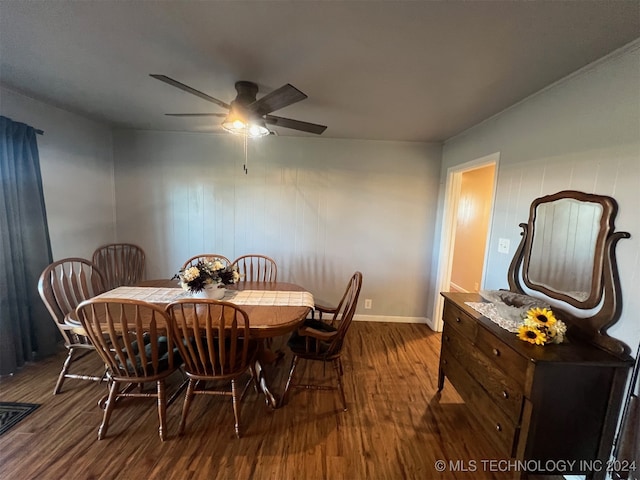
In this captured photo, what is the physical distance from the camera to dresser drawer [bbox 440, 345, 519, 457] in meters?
1.36

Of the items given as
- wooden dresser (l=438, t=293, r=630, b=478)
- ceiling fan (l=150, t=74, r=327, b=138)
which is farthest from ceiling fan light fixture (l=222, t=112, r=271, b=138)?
wooden dresser (l=438, t=293, r=630, b=478)

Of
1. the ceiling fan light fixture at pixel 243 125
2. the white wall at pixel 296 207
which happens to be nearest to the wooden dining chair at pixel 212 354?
the ceiling fan light fixture at pixel 243 125

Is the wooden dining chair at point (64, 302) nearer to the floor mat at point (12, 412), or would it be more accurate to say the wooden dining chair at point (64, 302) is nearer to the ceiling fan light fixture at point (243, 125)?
the floor mat at point (12, 412)

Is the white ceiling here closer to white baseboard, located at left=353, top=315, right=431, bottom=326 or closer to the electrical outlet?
the electrical outlet

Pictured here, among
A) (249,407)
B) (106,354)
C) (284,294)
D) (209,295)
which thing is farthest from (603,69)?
(106,354)

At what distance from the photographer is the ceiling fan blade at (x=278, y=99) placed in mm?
1398

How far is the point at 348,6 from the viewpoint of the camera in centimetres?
111

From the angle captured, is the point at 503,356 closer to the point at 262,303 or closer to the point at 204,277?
the point at 262,303

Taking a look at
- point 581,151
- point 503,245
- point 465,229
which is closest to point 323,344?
point 503,245

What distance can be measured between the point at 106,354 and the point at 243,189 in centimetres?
225

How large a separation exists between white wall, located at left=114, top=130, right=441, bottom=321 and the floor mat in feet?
5.78

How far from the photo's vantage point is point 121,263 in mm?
3273

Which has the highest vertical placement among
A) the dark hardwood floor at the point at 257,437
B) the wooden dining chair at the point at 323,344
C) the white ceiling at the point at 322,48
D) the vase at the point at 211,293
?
the white ceiling at the point at 322,48

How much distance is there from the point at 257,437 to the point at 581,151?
266 cm
